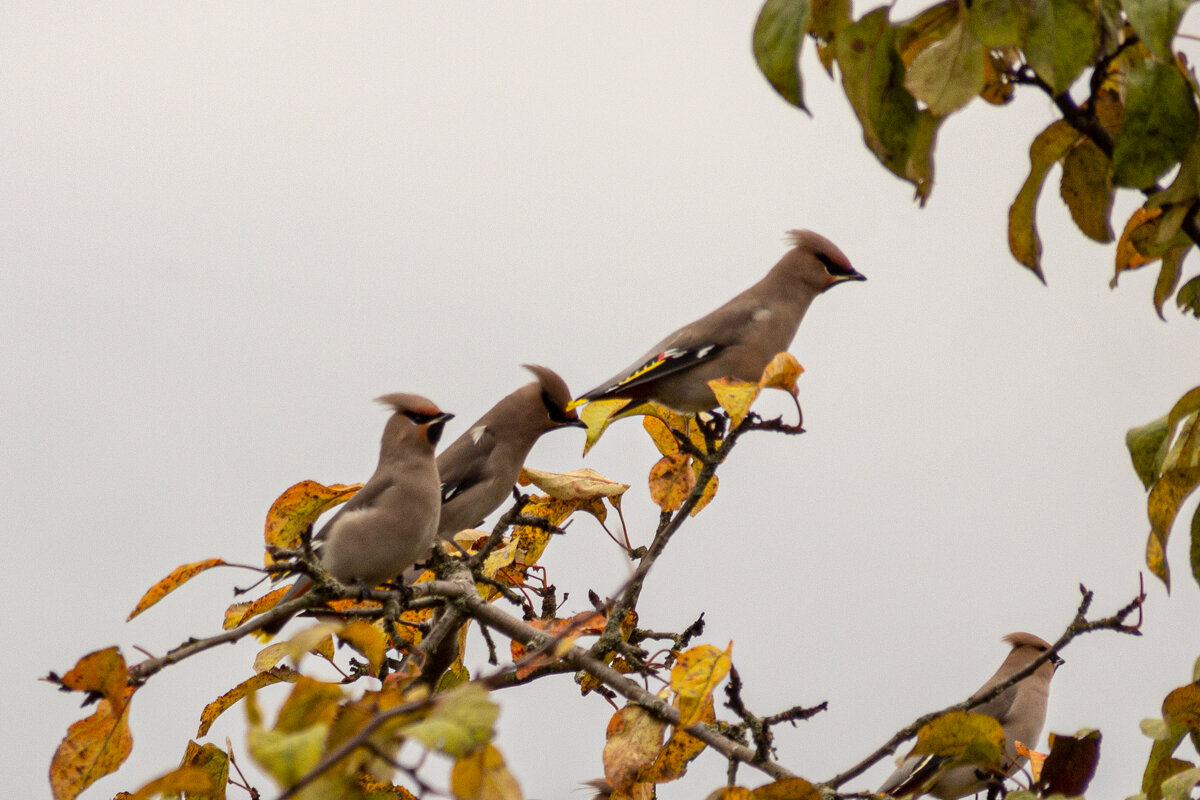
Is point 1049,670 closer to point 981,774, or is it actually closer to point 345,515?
point 981,774

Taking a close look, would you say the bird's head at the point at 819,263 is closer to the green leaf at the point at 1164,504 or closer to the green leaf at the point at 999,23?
the green leaf at the point at 1164,504

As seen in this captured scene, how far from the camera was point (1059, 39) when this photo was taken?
142 cm

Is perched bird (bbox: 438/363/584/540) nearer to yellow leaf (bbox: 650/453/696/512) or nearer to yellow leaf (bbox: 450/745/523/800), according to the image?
yellow leaf (bbox: 650/453/696/512)

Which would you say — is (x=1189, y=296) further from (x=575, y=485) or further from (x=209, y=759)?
(x=209, y=759)

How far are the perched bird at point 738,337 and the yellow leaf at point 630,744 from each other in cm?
175

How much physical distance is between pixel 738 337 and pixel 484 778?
10.5ft

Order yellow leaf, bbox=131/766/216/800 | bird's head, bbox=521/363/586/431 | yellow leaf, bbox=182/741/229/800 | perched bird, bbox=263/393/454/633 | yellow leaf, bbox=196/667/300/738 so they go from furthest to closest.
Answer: bird's head, bbox=521/363/586/431
perched bird, bbox=263/393/454/633
yellow leaf, bbox=196/667/300/738
yellow leaf, bbox=182/741/229/800
yellow leaf, bbox=131/766/216/800

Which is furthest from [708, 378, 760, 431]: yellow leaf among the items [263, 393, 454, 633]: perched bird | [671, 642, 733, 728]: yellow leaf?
[263, 393, 454, 633]: perched bird

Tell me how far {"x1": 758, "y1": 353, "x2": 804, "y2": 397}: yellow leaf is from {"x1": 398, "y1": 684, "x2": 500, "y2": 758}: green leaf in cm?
118

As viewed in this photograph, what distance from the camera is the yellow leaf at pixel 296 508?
10.1ft

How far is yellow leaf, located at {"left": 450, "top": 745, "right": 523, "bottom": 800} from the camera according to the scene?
1.40 meters

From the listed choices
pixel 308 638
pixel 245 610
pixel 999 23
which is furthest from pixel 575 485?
pixel 999 23

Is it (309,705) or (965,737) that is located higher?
(309,705)

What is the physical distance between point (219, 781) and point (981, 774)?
2.13 m
